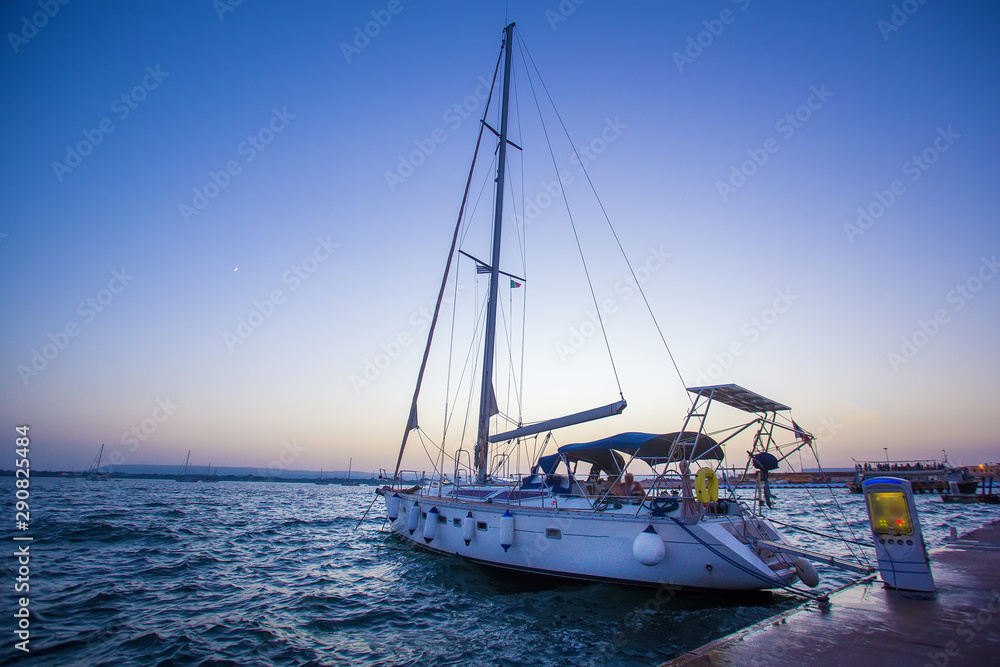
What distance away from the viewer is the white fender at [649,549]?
920 cm

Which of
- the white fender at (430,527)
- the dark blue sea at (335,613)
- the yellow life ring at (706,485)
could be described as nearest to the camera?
Result: the dark blue sea at (335,613)

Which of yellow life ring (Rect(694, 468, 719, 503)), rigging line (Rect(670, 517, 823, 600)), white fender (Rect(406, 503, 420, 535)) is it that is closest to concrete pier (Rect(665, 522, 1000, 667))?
rigging line (Rect(670, 517, 823, 600))

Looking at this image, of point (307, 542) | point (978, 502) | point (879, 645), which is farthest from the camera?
point (978, 502)

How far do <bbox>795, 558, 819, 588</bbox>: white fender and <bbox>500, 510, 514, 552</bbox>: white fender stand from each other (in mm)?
6328

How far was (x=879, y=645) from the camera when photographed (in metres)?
5.11

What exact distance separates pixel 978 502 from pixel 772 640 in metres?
54.9

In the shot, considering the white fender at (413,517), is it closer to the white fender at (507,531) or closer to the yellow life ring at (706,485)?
the white fender at (507,531)

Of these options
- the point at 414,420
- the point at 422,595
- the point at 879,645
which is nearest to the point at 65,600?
the point at 422,595

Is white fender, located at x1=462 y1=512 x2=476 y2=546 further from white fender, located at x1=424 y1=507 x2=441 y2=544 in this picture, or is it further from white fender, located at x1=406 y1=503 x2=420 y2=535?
white fender, located at x1=406 y1=503 x2=420 y2=535

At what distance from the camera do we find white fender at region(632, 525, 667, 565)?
30.2ft

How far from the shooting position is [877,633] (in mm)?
5543

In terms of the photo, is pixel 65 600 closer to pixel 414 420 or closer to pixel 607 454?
pixel 414 420

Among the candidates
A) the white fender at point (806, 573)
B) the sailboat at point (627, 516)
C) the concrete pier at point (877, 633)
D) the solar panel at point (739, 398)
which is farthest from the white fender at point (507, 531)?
the concrete pier at point (877, 633)

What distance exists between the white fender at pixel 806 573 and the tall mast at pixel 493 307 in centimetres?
948
